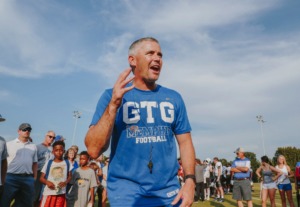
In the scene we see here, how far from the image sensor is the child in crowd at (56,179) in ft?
23.7

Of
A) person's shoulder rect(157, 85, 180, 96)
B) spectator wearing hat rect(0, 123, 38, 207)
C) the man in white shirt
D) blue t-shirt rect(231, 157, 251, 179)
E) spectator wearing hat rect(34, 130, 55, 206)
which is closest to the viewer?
person's shoulder rect(157, 85, 180, 96)

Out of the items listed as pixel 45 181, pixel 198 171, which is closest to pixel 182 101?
pixel 45 181

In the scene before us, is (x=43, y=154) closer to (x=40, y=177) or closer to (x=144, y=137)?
(x=40, y=177)

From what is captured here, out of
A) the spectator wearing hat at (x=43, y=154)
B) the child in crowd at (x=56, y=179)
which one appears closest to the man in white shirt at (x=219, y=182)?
the spectator wearing hat at (x=43, y=154)

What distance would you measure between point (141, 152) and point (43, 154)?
688 cm

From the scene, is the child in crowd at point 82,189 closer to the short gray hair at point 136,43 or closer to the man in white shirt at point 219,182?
the short gray hair at point 136,43

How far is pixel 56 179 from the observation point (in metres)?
7.46

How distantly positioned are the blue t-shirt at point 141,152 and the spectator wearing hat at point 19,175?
5289 mm

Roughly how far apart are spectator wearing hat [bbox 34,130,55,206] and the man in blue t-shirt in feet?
21.3

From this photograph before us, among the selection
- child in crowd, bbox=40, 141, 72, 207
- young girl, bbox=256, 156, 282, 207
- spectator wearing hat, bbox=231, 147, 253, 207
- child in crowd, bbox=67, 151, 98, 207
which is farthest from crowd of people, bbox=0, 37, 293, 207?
young girl, bbox=256, 156, 282, 207

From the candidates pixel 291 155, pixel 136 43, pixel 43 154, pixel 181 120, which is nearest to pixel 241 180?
pixel 43 154

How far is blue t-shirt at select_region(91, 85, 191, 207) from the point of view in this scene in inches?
96.0

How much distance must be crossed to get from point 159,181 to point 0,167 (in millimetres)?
4522

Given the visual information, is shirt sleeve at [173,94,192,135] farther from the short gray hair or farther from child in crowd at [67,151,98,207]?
child in crowd at [67,151,98,207]
